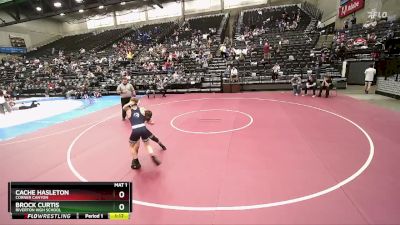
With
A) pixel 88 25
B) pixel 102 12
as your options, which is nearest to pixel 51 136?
pixel 102 12

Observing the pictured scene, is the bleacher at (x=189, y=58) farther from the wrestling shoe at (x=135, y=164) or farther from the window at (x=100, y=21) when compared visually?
the wrestling shoe at (x=135, y=164)

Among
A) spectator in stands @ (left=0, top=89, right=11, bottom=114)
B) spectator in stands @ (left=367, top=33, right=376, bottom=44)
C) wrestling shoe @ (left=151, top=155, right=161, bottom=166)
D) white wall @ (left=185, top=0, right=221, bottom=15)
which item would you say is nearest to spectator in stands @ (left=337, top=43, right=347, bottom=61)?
spectator in stands @ (left=367, top=33, right=376, bottom=44)

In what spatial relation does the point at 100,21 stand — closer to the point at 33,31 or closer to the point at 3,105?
the point at 33,31

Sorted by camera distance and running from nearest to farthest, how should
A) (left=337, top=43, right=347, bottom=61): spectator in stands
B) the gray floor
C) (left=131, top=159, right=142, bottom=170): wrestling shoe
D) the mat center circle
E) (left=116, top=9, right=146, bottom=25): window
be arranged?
(left=131, top=159, right=142, bottom=170): wrestling shoe → the mat center circle → the gray floor → (left=337, top=43, right=347, bottom=61): spectator in stands → (left=116, top=9, right=146, bottom=25): window

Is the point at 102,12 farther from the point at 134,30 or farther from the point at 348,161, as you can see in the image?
the point at 348,161

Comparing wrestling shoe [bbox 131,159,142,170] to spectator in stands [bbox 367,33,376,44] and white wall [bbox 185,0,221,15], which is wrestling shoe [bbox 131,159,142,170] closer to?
spectator in stands [bbox 367,33,376,44]

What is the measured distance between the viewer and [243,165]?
5.16m

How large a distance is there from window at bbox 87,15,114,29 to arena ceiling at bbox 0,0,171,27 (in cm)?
79

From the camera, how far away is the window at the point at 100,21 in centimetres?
3888

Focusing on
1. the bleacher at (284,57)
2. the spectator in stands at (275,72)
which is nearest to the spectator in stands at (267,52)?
the bleacher at (284,57)
